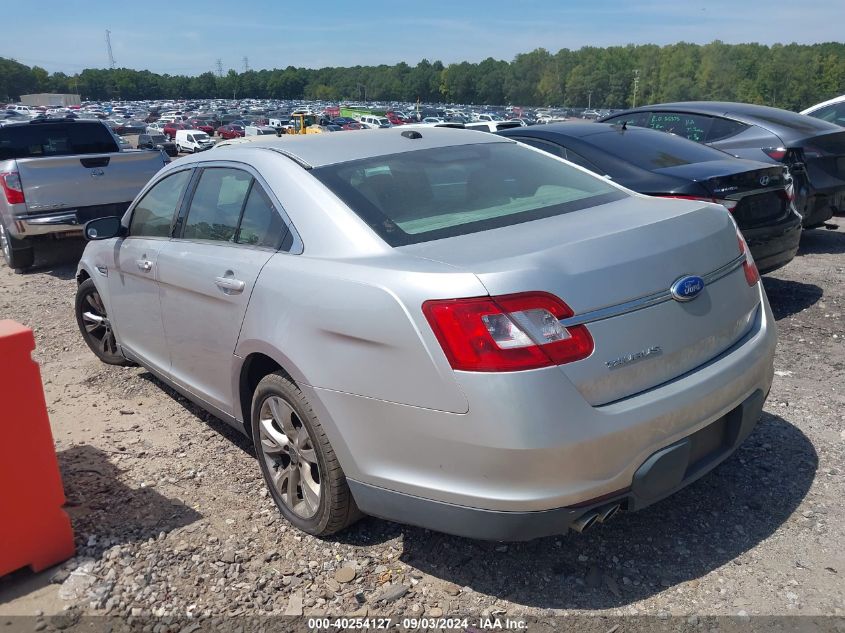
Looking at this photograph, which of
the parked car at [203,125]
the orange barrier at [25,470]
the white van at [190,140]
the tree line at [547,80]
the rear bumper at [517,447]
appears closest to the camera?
the rear bumper at [517,447]

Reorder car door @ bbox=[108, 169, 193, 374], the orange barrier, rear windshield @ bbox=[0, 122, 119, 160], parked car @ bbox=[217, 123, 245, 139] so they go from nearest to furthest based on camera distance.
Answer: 1. the orange barrier
2. car door @ bbox=[108, 169, 193, 374]
3. rear windshield @ bbox=[0, 122, 119, 160]
4. parked car @ bbox=[217, 123, 245, 139]

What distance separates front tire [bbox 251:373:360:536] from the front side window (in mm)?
875

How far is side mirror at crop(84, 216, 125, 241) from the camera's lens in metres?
4.44

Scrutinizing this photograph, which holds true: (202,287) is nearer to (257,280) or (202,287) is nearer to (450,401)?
(257,280)

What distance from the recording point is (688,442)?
2.55 meters

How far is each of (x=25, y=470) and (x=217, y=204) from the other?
1.52 metres

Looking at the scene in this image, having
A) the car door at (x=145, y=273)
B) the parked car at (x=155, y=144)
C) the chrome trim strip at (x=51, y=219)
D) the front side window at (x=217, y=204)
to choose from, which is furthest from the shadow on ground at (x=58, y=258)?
the front side window at (x=217, y=204)

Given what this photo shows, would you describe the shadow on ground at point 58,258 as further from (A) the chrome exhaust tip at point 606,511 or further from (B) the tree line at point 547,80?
(B) the tree line at point 547,80

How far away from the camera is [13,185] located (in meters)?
8.42

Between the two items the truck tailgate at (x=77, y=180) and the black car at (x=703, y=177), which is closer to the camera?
the black car at (x=703, y=177)

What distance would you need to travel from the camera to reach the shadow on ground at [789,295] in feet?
19.5

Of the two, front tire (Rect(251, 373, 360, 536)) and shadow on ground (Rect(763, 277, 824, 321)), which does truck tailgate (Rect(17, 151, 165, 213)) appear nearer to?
front tire (Rect(251, 373, 360, 536))

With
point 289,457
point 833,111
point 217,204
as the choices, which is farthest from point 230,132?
point 289,457

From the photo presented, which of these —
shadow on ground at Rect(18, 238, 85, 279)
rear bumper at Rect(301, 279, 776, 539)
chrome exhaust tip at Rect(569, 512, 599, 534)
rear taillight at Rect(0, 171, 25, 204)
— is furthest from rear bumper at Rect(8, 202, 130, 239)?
chrome exhaust tip at Rect(569, 512, 599, 534)
